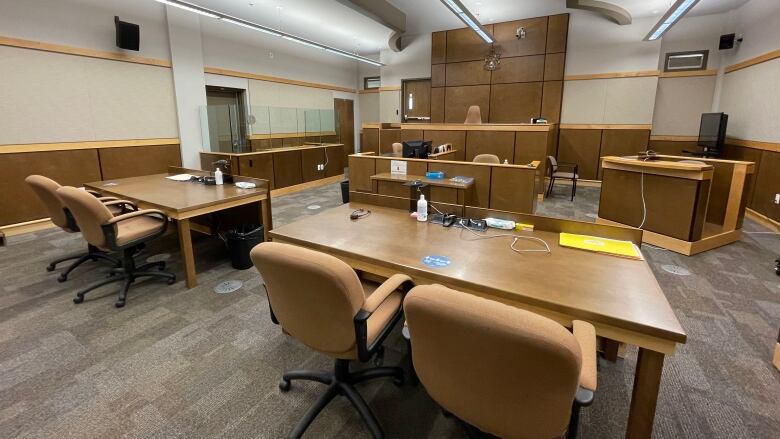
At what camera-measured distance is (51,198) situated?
2.88 m

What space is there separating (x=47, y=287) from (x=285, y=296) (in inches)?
112

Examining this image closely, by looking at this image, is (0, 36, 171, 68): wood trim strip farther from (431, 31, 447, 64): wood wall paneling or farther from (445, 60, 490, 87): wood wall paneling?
(445, 60, 490, 87): wood wall paneling

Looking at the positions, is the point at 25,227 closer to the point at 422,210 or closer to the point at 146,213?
the point at 146,213

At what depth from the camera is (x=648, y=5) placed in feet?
21.2

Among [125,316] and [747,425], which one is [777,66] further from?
[125,316]

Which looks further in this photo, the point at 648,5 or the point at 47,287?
the point at 648,5

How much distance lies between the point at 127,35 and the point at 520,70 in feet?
23.7

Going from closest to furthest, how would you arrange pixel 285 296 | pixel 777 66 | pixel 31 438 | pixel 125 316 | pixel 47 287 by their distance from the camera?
pixel 285 296
pixel 31 438
pixel 125 316
pixel 47 287
pixel 777 66

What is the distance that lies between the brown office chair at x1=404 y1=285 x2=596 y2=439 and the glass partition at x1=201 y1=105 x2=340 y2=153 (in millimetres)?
6474

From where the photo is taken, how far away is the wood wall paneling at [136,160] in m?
5.26

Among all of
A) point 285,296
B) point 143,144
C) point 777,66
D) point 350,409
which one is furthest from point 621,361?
point 143,144

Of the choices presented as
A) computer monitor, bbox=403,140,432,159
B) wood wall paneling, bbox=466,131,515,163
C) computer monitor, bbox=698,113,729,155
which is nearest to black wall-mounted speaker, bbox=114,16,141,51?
computer monitor, bbox=403,140,432,159

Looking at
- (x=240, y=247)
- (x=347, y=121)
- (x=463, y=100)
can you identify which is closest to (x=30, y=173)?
(x=240, y=247)

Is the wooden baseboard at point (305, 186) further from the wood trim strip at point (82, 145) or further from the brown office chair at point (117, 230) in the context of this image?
the brown office chair at point (117, 230)
